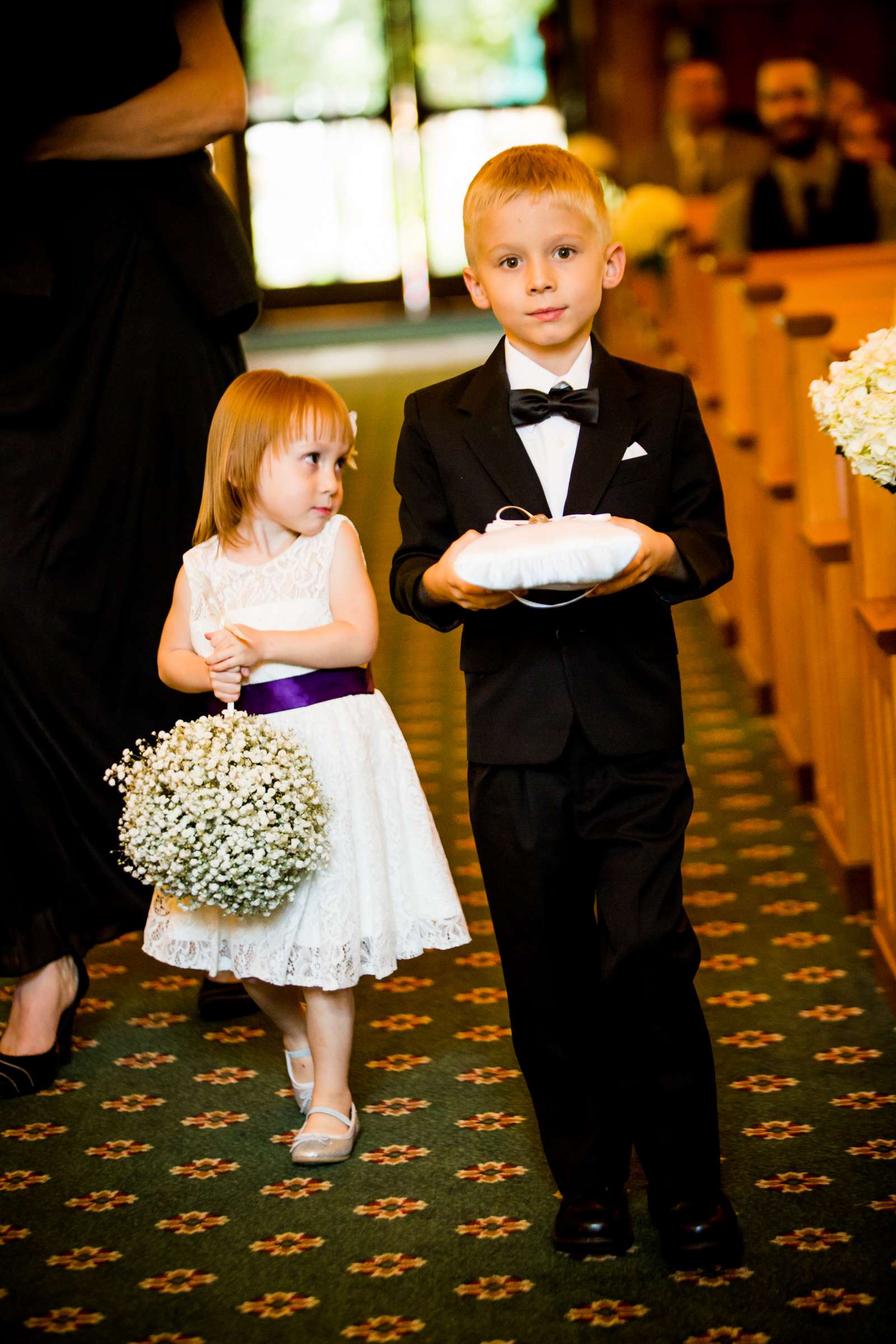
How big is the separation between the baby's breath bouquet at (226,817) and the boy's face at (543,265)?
32.0 inches

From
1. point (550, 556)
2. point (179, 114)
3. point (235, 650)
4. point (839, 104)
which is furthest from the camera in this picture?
point (839, 104)

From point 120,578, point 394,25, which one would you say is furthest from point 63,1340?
point 394,25

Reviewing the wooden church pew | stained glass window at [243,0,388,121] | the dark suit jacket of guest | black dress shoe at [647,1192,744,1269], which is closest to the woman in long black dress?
black dress shoe at [647,1192,744,1269]

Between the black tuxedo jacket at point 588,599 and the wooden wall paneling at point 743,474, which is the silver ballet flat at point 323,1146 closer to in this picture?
the black tuxedo jacket at point 588,599

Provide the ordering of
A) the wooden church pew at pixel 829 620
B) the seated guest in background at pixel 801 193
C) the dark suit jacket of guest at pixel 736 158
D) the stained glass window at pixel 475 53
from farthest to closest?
the stained glass window at pixel 475 53
the dark suit jacket of guest at pixel 736 158
the seated guest in background at pixel 801 193
the wooden church pew at pixel 829 620

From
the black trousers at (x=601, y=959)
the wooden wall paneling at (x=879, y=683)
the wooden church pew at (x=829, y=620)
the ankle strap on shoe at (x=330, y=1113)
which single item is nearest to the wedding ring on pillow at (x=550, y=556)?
the black trousers at (x=601, y=959)

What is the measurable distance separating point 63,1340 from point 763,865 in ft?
8.37

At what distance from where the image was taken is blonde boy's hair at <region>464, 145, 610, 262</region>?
2.38m

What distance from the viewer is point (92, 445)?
11.3 feet

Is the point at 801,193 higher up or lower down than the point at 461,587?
higher up

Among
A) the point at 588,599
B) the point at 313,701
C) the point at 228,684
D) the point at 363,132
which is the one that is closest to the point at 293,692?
the point at 313,701

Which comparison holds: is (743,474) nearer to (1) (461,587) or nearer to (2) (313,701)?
(2) (313,701)

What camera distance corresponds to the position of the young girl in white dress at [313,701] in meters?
2.92

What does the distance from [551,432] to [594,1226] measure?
1.20 meters
